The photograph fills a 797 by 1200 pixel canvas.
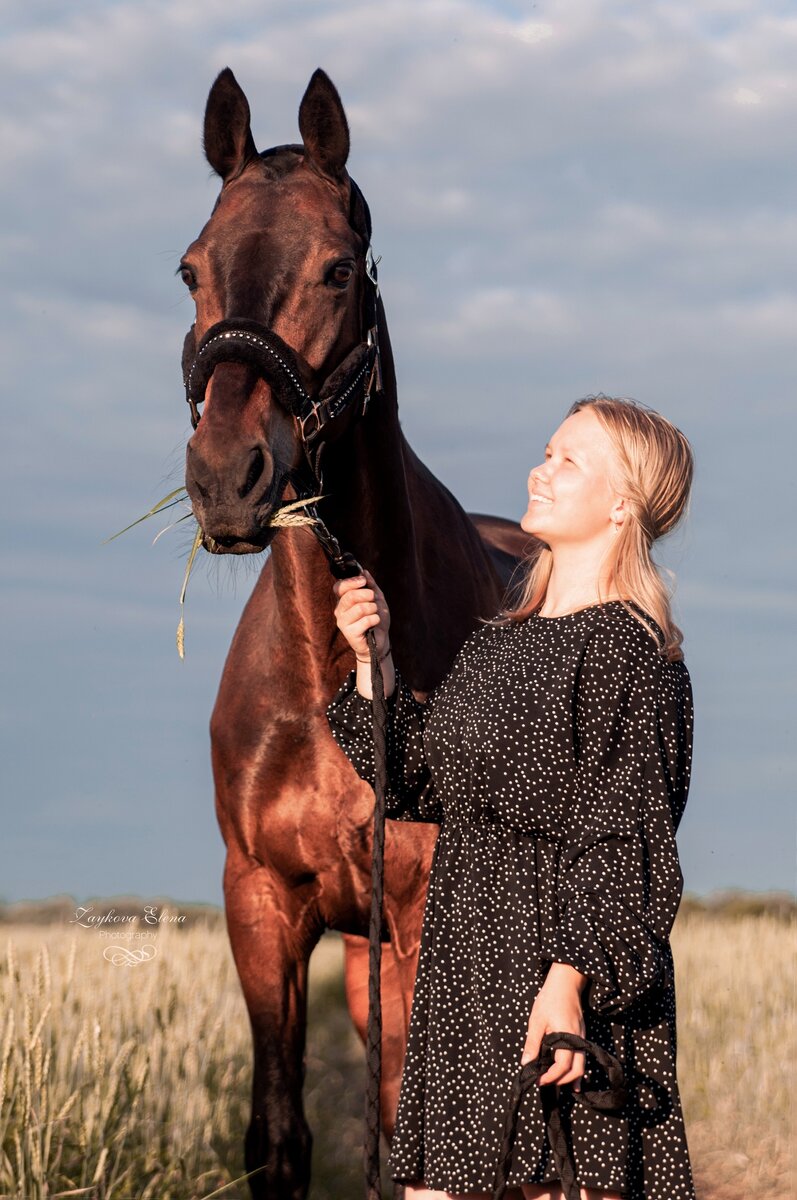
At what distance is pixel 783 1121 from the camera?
609 cm

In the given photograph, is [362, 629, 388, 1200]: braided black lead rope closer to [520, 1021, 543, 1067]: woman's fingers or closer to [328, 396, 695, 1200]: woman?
[328, 396, 695, 1200]: woman

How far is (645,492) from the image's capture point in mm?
2977

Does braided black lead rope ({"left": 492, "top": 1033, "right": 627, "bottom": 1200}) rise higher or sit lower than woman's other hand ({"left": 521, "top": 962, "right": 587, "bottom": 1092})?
lower

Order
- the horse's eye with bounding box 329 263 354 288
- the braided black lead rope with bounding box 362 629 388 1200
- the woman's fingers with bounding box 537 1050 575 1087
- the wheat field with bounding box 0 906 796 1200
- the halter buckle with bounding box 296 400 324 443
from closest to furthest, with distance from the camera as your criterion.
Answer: the woman's fingers with bounding box 537 1050 575 1087 → the braided black lead rope with bounding box 362 629 388 1200 → the halter buckle with bounding box 296 400 324 443 → the horse's eye with bounding box 329 263 354 288 → the wheat field with bounding box 0 906 796 1200

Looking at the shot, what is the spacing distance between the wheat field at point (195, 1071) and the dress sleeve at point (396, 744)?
1.25 meters

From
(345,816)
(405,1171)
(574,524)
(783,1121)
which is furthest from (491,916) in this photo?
(783,1121)

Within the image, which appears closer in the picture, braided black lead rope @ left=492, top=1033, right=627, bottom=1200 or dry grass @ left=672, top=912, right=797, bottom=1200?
braided black lead rope @ left=492, top=1033, right=627, bottom=1200

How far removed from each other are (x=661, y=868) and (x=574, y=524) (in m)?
0.80

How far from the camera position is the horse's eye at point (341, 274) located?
3428 millimetres

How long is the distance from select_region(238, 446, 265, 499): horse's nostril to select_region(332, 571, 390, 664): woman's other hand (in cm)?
34

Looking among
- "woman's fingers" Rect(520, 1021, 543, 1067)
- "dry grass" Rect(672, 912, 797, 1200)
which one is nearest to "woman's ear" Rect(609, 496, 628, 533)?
"woman's fingers" Rect(520, 1021, 543, 1067)

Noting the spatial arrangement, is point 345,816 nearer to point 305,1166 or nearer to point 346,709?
point 346,709

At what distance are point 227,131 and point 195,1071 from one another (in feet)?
12.1

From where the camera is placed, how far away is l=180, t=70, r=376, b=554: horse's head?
294cm
